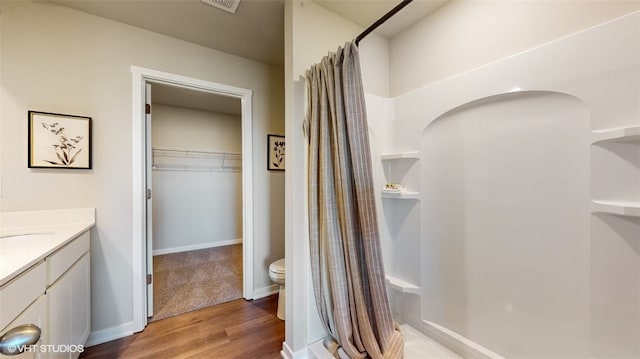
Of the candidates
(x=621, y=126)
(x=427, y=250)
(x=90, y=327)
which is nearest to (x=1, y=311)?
(x=90, y=327)

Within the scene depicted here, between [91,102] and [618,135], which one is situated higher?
[91,102]

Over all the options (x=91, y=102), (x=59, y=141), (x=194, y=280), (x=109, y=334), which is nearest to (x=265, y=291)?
(x=194, y=280)

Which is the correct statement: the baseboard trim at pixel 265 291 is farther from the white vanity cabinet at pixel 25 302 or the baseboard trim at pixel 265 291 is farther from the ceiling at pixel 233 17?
the ceiling at pixel 233 17

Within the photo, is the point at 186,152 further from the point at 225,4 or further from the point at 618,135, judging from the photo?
the point at 618,135

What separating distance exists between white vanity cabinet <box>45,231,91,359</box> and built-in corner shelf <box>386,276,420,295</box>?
1.94m

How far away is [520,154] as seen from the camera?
1.22 meters

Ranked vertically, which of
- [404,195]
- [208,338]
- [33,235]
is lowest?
[208,338]

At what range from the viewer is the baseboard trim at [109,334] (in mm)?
1631

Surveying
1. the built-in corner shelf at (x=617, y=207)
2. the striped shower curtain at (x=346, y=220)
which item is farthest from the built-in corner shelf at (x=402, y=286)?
the built-in corner shelf at (x=617, y=207)

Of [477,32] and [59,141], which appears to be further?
[59,141]

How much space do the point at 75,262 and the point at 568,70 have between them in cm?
282

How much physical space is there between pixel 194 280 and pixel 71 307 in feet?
4.83

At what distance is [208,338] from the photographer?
1690mm

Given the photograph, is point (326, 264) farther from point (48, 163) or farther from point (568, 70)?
point (48, 163)
